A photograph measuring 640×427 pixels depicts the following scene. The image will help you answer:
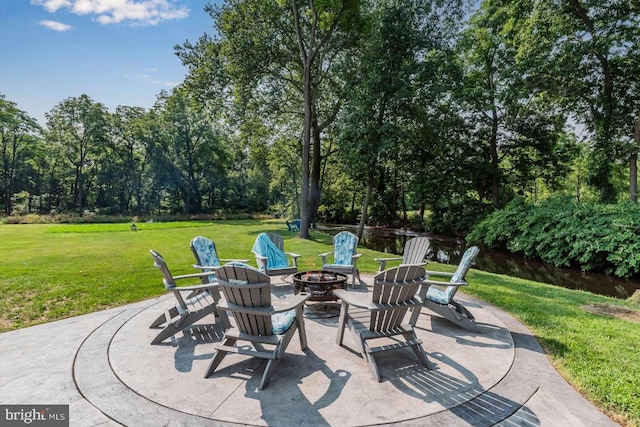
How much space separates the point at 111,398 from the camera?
2305 millimetres

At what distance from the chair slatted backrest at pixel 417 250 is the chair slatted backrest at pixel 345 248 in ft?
3.12

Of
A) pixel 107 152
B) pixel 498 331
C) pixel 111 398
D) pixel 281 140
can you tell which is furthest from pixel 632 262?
pixel 107 152

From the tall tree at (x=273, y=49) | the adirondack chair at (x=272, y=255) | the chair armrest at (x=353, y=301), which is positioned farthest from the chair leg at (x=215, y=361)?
the tall tree at (x=273, y=49)

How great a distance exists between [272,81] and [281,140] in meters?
5.11

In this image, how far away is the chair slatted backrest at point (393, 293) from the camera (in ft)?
8.88

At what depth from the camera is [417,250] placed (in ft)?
16.8

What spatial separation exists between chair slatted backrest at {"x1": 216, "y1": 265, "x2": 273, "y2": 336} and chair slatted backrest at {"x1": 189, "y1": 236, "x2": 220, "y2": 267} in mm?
2036

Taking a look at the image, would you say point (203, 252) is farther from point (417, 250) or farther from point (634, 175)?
point (634, 175)

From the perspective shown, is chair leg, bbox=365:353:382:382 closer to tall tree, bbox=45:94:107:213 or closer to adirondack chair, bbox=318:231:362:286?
adirondack chair, bbox=318:231:362:286

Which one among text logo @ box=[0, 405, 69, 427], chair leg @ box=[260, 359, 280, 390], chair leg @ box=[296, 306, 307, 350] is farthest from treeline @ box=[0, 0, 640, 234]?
text logo @ box=[0, 405, 69, 427]

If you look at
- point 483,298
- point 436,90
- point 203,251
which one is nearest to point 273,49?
point 436,90

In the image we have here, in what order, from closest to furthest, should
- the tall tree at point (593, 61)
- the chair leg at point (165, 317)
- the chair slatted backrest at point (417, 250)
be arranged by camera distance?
the chair leg at point (165, 317), the chair slatted backrest at point (417, 250), the tall tree at point (593, 61)

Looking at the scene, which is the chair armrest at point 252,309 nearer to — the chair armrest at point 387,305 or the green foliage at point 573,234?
A: the chair armrest at point 387,305

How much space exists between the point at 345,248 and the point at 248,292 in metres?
3.55
